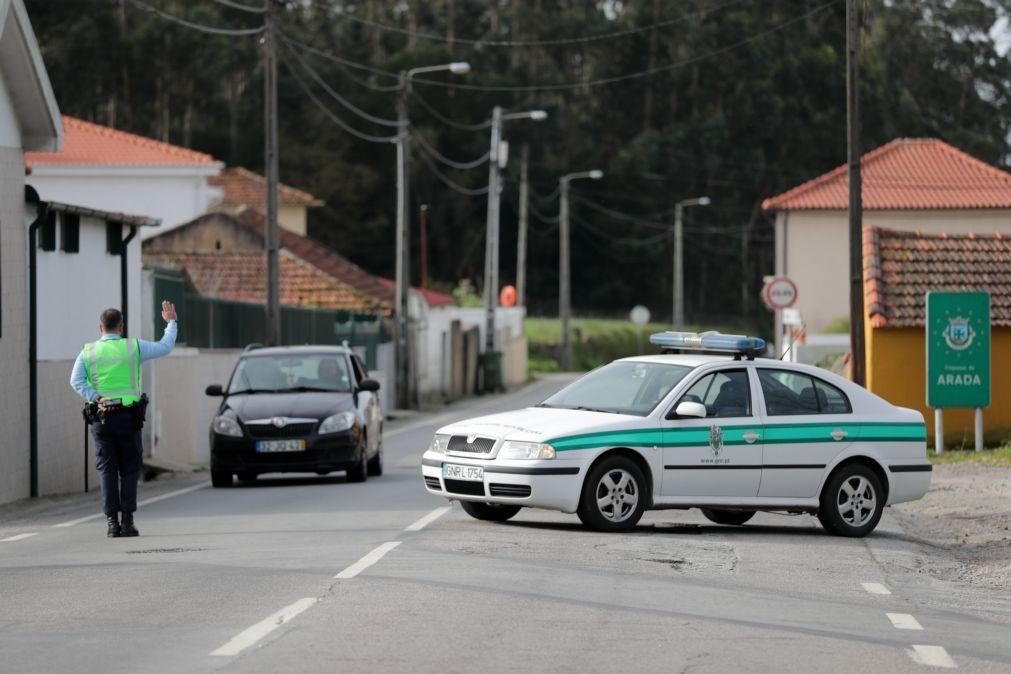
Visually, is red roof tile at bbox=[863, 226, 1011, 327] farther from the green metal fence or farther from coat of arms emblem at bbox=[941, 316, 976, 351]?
the green metal fence

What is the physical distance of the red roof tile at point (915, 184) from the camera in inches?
2360

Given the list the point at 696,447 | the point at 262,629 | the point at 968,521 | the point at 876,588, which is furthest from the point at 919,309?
the point at 262,629

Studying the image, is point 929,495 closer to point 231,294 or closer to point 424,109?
point 231,294

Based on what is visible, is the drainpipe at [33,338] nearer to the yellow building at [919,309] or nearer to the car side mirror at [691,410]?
the car side mirror at [691,410]

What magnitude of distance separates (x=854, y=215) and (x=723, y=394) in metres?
12.9

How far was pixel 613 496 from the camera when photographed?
48.8 ft

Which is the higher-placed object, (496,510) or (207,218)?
(207,218)

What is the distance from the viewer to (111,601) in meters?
10.8

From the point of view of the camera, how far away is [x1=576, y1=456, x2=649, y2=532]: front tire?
579 inches

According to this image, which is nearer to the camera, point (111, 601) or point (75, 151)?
point (111, 601)

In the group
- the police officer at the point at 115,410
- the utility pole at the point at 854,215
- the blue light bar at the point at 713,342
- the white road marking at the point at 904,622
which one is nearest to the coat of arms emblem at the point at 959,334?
the utility pole at the point at 854,215

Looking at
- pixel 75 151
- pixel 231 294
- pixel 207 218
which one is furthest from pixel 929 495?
pixel 75 151

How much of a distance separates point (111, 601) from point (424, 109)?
278 ft

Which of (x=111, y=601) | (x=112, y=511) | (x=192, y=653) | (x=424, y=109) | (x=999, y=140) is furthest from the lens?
(x=424, y=109)
